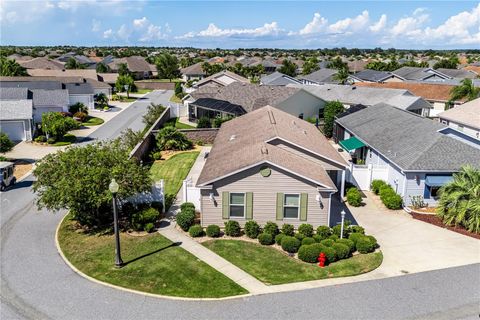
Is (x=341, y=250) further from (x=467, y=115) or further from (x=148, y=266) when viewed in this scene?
(x=467, y=115)

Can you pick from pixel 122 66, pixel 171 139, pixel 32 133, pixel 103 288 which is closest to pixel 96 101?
pixel 32 133

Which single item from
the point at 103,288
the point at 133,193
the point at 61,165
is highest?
the point at 61,165

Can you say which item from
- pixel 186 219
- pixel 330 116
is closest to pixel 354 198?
pixel 186 219

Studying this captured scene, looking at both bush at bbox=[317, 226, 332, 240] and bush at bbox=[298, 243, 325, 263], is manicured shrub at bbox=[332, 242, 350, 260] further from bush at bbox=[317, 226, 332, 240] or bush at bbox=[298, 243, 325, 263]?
bush at bbox=[317, 226, 332, 240]

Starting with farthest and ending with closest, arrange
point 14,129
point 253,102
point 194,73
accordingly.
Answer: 1. point 194,73
2. point 253,102
3. point 14,129

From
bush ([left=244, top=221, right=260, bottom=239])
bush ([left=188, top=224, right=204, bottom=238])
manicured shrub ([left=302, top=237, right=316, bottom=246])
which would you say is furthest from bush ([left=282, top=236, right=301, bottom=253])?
bush ([left=188, top=224, right=204, bottom=238])

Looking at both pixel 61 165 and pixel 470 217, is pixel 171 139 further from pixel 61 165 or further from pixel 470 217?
pixel 470 217
